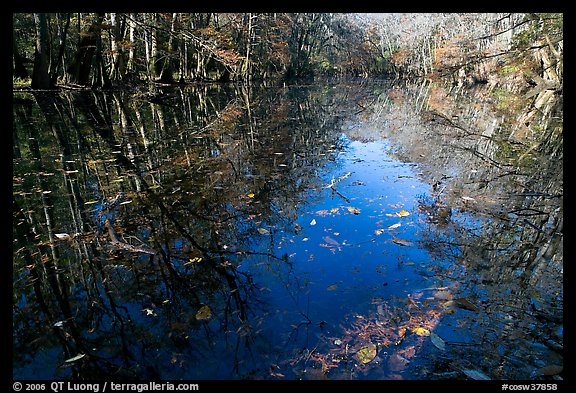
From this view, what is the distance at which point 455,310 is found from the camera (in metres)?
2.69

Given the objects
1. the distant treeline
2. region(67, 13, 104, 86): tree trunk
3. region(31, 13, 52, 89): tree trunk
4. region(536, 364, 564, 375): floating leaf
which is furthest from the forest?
region(67, 13, 104, 86): tree trunk

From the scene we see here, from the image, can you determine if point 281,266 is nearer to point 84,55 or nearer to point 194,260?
point 194,260

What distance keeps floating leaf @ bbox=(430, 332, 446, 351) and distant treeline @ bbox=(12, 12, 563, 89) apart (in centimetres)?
475

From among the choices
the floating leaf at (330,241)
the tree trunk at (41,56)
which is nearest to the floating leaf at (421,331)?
the floating leaf at (330,241)

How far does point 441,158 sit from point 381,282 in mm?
5416

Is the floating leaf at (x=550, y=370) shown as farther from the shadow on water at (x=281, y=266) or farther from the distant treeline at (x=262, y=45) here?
the distant treeline at (x=262, y=45)

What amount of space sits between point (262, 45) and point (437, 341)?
45655mm

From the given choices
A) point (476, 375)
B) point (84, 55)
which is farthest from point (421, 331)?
point (84, 55)

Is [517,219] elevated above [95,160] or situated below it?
above

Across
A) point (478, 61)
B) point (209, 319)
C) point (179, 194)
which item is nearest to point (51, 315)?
point (209, 319)

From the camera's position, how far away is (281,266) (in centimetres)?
325

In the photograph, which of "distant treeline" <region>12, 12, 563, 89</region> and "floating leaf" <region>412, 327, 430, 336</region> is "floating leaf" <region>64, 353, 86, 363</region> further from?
"distant treeline" <region>12, 12, 563, 89</region>

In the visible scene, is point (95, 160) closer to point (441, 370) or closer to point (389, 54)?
point (441, 370)

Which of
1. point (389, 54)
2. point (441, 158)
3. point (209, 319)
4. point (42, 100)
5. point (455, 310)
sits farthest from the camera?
point (389, 54)
